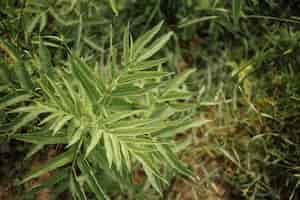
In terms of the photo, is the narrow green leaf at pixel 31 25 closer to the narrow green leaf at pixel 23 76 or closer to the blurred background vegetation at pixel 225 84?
the blurred background vegetation at pixel 225 84

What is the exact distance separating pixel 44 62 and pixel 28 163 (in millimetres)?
732

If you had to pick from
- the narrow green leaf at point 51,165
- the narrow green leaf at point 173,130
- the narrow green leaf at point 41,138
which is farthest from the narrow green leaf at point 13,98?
the narrow green leaf at point 173,130

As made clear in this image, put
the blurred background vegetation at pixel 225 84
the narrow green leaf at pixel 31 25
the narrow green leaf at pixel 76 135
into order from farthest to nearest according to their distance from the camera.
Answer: the blurred background vegetation at pixel 225 84 < the narrow green leaf at pixel 31 25 < the narrow green leaf at pixel 76 135

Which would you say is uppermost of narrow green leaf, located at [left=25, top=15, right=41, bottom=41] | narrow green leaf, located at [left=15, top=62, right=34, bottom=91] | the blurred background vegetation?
narrow green leaf, located at [left=25, top=15, right=41, bottom=41]

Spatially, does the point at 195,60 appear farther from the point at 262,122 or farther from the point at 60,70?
the point at 60,70

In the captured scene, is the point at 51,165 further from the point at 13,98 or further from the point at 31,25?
the point at 31,25

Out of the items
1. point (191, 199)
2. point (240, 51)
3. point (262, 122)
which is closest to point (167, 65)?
point (240, 51)

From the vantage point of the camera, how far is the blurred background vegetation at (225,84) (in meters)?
1.83

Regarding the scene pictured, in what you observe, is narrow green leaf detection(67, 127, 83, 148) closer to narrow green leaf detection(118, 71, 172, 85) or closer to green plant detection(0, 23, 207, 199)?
green plant detection(0, 23, 207, 199)

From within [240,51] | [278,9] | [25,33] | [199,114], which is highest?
[25,33]

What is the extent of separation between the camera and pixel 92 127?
1165 millimetres

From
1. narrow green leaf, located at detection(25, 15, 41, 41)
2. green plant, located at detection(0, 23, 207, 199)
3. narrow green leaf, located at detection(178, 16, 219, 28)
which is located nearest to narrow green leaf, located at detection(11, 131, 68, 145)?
green plant, located at detection(0, 23, 207, 199)

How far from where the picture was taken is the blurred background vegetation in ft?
5.99

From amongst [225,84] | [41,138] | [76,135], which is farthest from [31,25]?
[225,84]
